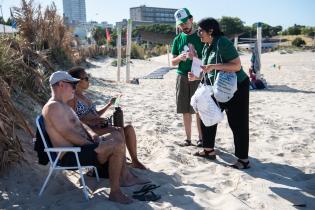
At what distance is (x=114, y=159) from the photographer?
3758 millimetres

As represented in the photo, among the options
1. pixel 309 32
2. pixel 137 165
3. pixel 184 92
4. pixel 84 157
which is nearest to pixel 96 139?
pixel 84 157

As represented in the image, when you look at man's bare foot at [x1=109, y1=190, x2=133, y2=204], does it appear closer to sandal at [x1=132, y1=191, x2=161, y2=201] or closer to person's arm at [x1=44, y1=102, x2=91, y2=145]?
sandal at [x1=132, y1=191, x2=161, y2=201]

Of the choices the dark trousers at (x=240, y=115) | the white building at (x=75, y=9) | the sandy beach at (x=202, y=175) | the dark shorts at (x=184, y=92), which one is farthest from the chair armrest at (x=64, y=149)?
the white building at (x=75, y=9)

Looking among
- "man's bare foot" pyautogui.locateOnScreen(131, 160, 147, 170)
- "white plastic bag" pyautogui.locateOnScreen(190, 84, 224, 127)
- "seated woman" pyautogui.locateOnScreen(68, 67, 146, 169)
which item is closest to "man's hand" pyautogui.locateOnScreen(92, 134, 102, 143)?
"seated woman" pyautogui.locateOnScreen(68, 67, 146, 169)

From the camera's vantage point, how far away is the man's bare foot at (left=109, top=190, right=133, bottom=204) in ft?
12.1

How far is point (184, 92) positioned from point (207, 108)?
3.20 feet

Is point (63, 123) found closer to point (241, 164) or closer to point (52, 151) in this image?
point (52, 151)

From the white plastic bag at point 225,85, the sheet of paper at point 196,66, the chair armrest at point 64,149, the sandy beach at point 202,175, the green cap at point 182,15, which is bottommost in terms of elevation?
the sandy beach at point 202,175

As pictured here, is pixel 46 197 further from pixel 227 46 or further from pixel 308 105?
pixel 308 105

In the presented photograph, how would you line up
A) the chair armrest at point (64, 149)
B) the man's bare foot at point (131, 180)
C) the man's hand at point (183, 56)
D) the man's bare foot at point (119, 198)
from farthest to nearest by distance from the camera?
1. the man's hand at point (183, 56)
2. the man's bare foot at point (131, 180)
3. the man's bare foot at point (119, 198)
4. the chair armrest at point (64, 149)

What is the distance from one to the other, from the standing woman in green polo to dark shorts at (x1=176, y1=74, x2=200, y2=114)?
2.30 ft

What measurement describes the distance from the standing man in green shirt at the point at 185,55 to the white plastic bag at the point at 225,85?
25.3 inches

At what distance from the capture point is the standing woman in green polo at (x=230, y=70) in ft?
14.5

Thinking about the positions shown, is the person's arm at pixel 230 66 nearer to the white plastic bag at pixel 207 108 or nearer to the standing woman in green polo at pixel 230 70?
the standing woman in green polo at pixel 230 70
